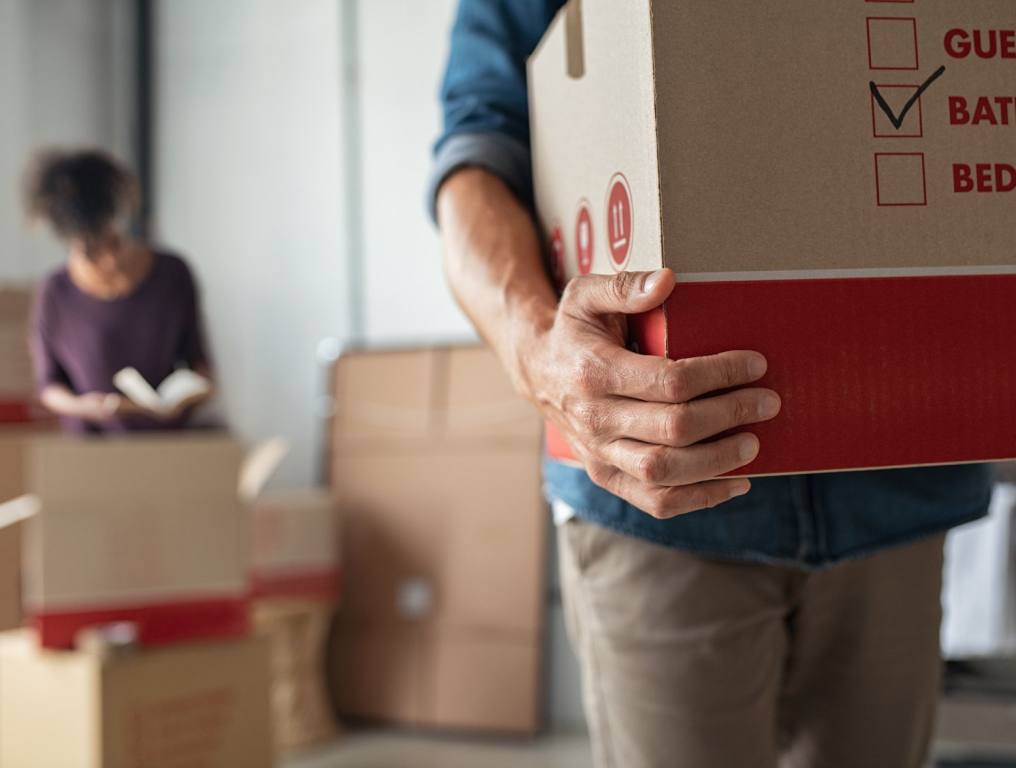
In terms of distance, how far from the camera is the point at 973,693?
168 cm

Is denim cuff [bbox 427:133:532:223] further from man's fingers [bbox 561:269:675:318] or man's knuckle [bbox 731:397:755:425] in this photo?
man's knuckle [bbox 731:397:755:425]

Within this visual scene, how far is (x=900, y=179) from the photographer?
56 cm

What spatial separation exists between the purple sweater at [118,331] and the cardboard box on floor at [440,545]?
0.97m

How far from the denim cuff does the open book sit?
1.09 metres

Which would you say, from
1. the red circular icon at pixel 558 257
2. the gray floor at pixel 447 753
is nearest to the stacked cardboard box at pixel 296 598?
the gray floor at pixel 447 753

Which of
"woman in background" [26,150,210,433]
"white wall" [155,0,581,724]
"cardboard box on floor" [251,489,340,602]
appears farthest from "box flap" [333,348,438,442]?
"woman in background" [26,150,210,433]

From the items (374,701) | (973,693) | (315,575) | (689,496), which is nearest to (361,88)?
(315,575)

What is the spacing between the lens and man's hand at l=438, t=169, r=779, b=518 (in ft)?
1.71

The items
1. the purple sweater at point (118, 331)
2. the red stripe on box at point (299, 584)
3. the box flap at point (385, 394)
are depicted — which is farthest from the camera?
the box flap at point (385, 394)

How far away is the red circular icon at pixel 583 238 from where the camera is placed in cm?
67

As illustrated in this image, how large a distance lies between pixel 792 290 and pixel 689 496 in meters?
0.13

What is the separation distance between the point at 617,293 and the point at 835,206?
13 cm

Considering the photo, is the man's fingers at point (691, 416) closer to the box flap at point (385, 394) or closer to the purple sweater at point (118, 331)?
the purple sweater at point (118, 331)

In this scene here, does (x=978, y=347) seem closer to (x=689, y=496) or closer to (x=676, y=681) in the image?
(x=689, y=496)
